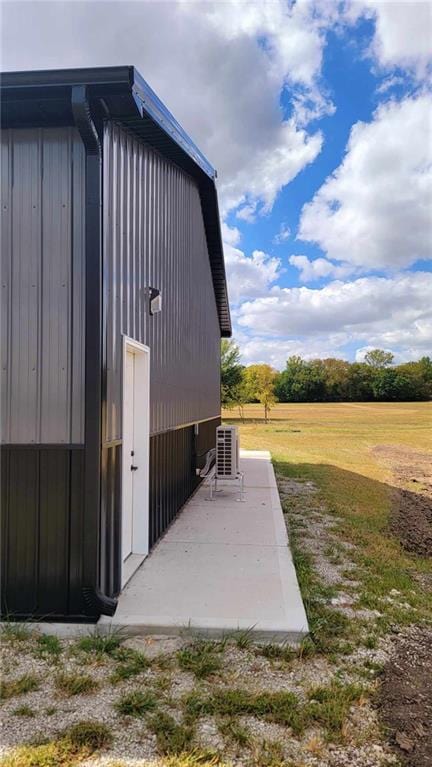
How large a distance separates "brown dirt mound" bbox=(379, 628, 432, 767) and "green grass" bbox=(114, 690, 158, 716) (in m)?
1.23

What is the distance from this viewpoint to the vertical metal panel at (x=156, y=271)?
3.83m

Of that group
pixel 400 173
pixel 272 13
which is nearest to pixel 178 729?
pixel 272 13

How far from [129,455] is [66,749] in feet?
9.07

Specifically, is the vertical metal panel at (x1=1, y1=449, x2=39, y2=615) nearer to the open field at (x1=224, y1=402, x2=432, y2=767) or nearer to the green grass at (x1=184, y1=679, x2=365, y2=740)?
the green grass at (x1=184, y1=679, x2=365, y2=740)

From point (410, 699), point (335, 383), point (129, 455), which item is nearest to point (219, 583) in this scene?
point (129, 455)

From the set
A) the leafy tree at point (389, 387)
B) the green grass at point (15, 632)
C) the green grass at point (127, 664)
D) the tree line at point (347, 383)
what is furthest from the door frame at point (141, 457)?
the leafy tree at point (389, 387)

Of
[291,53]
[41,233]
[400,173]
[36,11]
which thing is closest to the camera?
[41,233]

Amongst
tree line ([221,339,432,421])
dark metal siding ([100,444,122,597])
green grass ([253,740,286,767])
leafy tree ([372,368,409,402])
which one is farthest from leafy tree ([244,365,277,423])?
green grass ([253,740,286,767])

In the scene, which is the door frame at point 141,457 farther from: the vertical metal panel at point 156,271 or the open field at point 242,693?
the open field at point 242,693

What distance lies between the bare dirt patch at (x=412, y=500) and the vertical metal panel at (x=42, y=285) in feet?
15.4

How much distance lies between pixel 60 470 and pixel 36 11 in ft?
14.8

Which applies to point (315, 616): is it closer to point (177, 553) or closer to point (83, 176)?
point (177, 553)

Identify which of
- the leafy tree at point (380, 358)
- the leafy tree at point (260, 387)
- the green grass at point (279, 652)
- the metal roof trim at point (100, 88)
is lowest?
the green grass at point (279, 652)

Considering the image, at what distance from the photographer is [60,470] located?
350 cm
